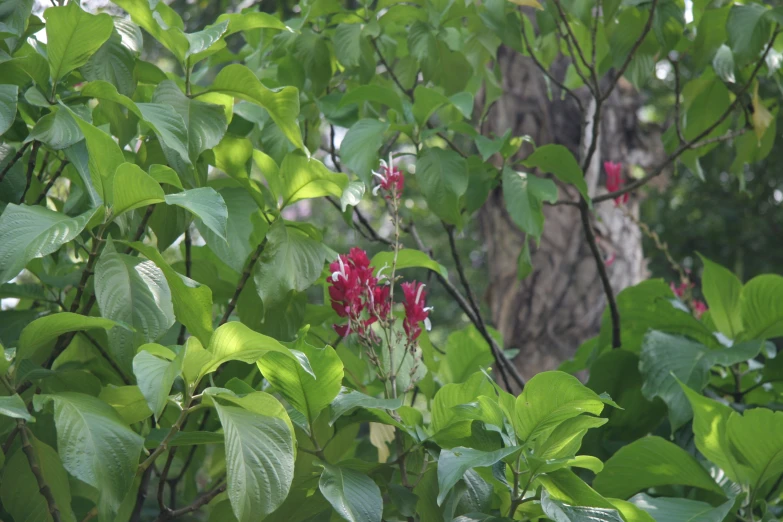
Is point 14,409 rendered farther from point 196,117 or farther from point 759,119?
point 759,119

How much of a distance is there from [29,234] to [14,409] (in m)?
0.19

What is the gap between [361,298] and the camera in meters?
1.11

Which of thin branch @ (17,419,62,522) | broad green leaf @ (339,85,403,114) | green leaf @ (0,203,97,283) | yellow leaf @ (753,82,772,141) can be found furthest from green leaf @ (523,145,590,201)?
thin branch @ (17,419,62,522)

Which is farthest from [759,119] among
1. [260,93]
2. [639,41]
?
[260,93]

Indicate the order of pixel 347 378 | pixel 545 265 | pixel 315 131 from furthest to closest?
pixel 545 265 < pixel 315 131 < pixel 347 378

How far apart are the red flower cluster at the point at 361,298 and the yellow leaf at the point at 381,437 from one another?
26 cm

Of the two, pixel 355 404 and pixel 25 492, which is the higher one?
pixel 355 404

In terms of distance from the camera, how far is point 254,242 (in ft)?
3.97

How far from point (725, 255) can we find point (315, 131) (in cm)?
478

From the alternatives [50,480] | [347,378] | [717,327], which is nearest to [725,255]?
[717,327]

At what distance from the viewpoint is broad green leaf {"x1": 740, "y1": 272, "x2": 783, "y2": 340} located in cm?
139

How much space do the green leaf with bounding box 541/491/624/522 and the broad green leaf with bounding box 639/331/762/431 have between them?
0.43 meters

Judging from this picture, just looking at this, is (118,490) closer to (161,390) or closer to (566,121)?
(161,390)

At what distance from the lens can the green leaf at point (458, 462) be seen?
817 mm
